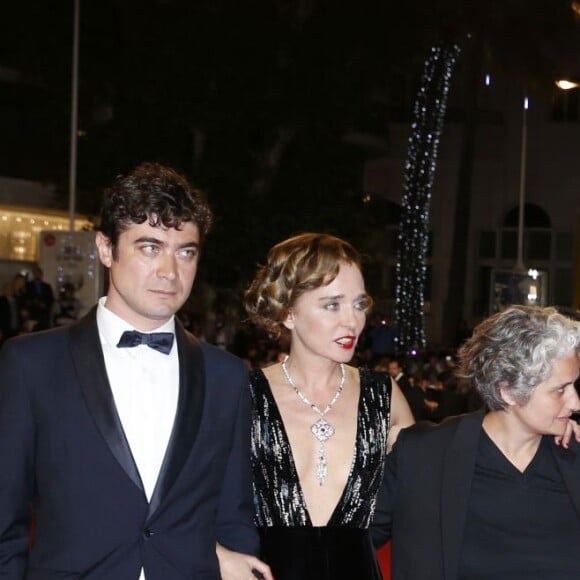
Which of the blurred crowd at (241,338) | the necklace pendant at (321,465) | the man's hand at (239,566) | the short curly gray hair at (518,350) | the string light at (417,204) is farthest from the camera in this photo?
the string light at (417,204)

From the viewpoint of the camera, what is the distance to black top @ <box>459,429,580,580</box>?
3850mm

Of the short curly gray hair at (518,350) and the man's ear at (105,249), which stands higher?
the man's ear at (105,249)

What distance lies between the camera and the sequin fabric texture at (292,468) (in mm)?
4215

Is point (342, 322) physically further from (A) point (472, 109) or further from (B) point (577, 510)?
(A) point (472, 109)

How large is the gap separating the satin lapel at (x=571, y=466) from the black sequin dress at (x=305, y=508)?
64 centimetres

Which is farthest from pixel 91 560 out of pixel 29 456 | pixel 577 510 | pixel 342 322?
pixel 577 510

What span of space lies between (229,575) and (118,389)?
0.68 metres

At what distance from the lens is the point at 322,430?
4.32m

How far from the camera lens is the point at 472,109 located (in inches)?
1048

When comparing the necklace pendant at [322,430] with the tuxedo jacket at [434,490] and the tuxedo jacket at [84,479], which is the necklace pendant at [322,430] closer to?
the tuxedo jacket at [434,490]

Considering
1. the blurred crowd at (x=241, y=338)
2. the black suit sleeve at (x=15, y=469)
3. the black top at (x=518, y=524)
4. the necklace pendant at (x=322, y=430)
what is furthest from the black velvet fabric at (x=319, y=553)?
the blurred crowd at (x=241, y=338)

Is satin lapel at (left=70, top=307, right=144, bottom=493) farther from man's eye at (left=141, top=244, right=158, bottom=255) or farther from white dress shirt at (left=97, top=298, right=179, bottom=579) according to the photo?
man's eye at (left=141, top=244, right=158, bottom=255)

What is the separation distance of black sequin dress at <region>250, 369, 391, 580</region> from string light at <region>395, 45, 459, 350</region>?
24.4 metres

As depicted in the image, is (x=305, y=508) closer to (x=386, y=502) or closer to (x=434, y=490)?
(x=386, y=502)
